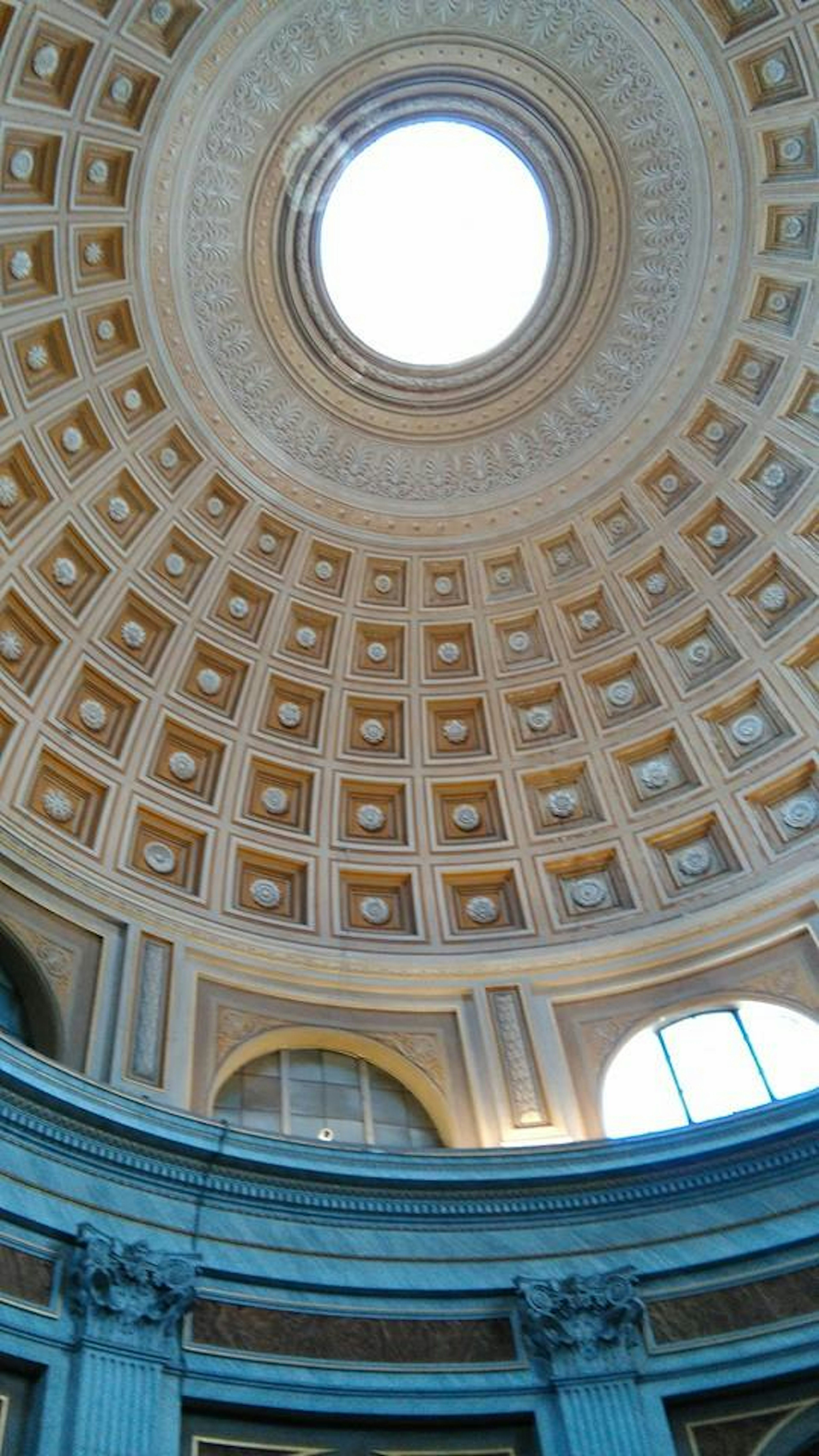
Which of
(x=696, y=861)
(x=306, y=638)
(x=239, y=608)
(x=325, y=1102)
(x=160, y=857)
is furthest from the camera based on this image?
(x=306, y=638)

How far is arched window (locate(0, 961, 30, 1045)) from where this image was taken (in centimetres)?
1514

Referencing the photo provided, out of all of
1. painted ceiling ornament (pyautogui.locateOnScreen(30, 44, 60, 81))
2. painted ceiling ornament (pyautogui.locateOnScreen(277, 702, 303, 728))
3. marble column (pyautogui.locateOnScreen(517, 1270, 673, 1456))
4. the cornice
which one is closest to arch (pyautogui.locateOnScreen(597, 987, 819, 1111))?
the cornice

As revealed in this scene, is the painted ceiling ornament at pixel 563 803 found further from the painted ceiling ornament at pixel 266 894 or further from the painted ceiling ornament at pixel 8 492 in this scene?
the painted ceiling ornament at pixel 8 492

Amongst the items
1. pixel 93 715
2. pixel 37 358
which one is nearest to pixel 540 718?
pixel 93 715

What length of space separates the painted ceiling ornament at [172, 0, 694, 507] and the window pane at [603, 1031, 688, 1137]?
30.4 ft

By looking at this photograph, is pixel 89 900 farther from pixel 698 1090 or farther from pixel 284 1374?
pixel 698 1090

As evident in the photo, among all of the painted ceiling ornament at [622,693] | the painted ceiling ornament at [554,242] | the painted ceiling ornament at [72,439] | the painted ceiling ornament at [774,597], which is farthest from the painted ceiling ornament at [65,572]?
the painted ceiling ornament at [774,597]

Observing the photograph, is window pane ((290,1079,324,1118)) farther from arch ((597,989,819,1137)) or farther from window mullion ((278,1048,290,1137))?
arch ((597,989,819,1137))

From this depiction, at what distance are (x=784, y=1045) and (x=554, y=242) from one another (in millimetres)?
12819

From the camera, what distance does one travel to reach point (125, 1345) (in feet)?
40.3

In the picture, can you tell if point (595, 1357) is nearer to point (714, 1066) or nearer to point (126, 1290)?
point (714, 1066)

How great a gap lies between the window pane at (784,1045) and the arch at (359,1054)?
13.8 ft

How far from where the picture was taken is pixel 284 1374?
13.0 m

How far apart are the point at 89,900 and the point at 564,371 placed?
1132 cm
